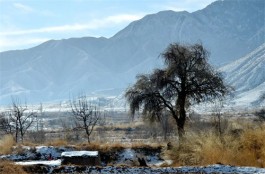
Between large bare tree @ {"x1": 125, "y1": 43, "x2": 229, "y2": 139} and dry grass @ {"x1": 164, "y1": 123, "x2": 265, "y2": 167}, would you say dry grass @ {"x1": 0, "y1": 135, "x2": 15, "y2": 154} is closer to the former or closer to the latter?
large bare tree @ {"x1": 125, "y1": 43, "x2": 229, "y2": 139}

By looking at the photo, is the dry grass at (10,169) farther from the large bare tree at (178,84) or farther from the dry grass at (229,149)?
the large bare tree at (178,84)

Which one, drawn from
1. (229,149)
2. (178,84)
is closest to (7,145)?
(178,84)

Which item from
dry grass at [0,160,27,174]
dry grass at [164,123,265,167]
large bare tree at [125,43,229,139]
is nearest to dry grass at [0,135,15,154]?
large bare tree at [125,43,229,139]

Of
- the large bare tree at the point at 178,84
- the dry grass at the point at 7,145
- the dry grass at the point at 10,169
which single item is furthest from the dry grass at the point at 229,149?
the dry grass at the point at 7,145

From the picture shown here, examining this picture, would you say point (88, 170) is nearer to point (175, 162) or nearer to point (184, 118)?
point (175, 162)

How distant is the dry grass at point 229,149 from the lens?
23469 mm

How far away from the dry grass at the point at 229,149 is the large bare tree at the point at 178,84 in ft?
47.4

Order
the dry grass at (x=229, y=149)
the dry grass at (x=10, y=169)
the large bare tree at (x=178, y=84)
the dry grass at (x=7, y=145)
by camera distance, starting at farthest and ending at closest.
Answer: the large bare tree at (x=178, y=84) < the dry grass at (x=7, y=145) < the dry grass at (x=229, y=149) < the dry grass at (x=10, y=169)

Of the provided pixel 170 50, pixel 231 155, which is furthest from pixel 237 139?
pixel 170 50

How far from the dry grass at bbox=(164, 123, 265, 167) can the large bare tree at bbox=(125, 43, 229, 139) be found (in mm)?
14437

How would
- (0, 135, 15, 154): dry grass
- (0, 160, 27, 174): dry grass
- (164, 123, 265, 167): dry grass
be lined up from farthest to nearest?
(0, 135, 15, 154): dry grass → (164, 123, 265, 167): dry grass → (0, 160, 27, 174): dry grass

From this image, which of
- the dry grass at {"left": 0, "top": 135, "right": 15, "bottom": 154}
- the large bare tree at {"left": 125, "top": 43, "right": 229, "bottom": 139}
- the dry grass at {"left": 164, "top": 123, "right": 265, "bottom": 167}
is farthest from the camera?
the large bare tree at {"left": 125, "top": 43, "right": 229, "bottom": 139}

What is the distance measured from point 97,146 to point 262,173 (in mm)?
22045

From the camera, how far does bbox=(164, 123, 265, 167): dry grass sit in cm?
2347
